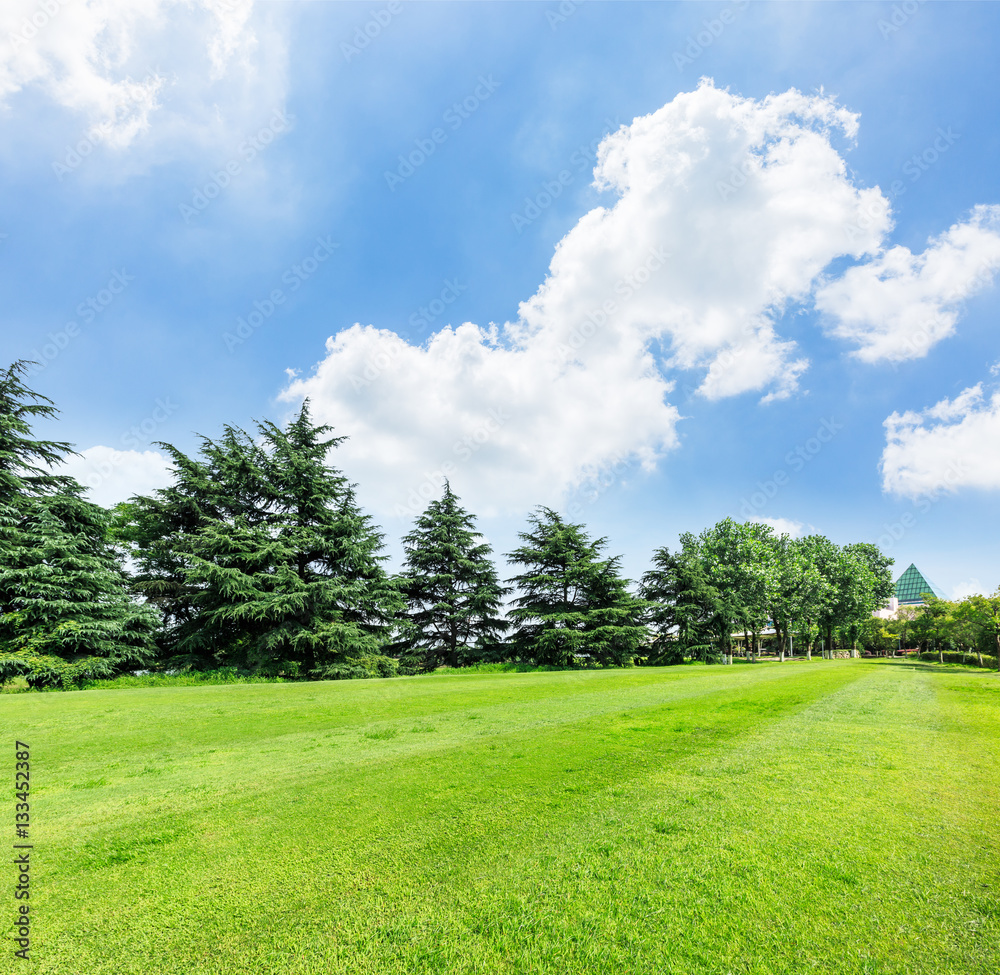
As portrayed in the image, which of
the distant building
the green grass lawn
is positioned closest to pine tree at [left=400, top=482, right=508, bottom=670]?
the green grass lawn

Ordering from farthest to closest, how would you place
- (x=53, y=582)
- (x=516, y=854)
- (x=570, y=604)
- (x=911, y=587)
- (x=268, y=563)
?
(x=911, y=587) → (x=570, y=604) → (x=268, y=563) → (x=53, y=582) → (x=516, y=854)

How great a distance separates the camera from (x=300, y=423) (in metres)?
28.2

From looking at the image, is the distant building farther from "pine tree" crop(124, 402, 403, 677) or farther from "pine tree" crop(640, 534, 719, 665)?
"pine tree" crop(124, 402, 403, 677)

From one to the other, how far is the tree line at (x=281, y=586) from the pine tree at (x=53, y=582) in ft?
0.24

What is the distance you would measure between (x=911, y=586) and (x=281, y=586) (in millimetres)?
154048

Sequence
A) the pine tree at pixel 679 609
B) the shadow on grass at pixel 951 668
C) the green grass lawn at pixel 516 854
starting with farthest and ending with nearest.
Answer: the pine tree at pixel 679 609, the shadow on grass at pixel 951 668, the green grass lawn at pixel 516 854

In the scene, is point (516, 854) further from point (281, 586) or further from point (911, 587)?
point (911, 587)

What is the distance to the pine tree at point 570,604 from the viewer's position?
31.2 meters

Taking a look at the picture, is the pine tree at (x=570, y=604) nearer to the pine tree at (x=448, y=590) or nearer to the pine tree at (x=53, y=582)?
the pine tree at (x=448, y=590)

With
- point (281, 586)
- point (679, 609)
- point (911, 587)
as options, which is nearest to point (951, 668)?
point (679, 609)

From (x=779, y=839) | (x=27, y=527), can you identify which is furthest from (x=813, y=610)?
(x=27, y=527)

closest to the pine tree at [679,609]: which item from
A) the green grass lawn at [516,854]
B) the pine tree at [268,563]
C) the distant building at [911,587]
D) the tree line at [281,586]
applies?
the tree line at [281,586]

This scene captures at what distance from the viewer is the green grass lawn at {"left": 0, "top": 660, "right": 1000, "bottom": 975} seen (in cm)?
261

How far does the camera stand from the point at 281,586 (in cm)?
2389
